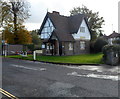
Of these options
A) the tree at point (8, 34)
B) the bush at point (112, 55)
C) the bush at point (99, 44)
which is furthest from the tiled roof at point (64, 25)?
the bush at point (112, 55)

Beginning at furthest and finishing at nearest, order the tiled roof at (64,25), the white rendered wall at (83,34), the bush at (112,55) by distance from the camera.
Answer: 1. the white rendered wall at (83,34)
2. the tiled roof at (64,25)
3. the bush at (112,55)

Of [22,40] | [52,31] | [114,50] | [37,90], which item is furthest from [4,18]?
[37,90]

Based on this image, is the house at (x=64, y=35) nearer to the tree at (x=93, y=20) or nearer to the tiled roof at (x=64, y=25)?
the tiled roof at (x=64, y=25)

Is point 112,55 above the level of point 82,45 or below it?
below

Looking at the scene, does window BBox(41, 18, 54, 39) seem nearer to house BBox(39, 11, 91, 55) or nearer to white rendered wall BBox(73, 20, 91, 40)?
house BBox(39, 11, 91, 55)

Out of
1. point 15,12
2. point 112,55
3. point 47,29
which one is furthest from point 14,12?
point 112,55

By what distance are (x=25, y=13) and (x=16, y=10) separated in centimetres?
250

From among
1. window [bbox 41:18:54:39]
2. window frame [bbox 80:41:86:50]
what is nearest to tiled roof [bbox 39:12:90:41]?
window [bbox 41:18:54:39]

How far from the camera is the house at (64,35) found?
1038 inches

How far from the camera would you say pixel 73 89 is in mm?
6180

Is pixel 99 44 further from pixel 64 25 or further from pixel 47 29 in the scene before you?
pixel 47 29

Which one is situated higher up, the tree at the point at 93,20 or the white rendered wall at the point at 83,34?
the tree at the point at 93,20

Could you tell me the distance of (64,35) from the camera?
87.5ft

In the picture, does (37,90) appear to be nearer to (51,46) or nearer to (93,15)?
(51,46)
